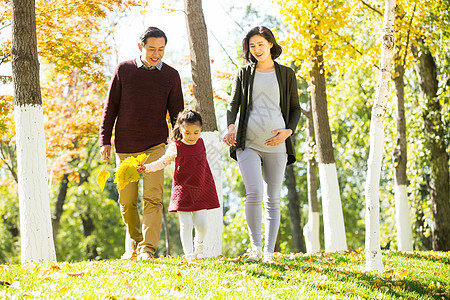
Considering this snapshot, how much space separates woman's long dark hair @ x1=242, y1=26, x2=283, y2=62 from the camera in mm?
5202

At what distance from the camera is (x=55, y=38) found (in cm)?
941

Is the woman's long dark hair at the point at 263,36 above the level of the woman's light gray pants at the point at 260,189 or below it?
above

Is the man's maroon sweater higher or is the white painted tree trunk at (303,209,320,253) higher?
the man's maroon sweater

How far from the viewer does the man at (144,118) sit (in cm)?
570

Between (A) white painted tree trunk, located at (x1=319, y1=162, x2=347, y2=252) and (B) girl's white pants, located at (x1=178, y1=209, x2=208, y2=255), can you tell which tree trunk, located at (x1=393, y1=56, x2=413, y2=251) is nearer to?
(A) white painted tree trunk, located at (x1=319, y1=162, x2=347, y2=252)

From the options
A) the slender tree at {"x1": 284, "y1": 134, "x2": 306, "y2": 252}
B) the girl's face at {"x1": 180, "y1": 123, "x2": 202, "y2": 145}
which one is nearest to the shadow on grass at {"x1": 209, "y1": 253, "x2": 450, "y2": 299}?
the girl's face at {"x1": 180, "y1": 123, "x2": 202, "y2": 145}

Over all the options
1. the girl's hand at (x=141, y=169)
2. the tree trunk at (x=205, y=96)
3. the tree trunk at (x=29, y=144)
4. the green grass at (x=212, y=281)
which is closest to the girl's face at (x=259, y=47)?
the girl's hand at (x=141, y=169)

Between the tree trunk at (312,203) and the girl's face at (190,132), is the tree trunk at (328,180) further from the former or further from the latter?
the girl's face at (190,132)

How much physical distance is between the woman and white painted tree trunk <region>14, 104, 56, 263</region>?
7.28 feet

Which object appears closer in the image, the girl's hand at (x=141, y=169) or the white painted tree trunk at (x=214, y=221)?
the girl's hand at (x=141, y=169)

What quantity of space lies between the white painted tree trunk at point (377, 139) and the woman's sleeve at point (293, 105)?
2.81ft

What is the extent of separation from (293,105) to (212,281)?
220 cm

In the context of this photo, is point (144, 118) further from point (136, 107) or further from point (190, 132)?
point (190, 132)

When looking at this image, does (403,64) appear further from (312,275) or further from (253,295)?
(253,295)
